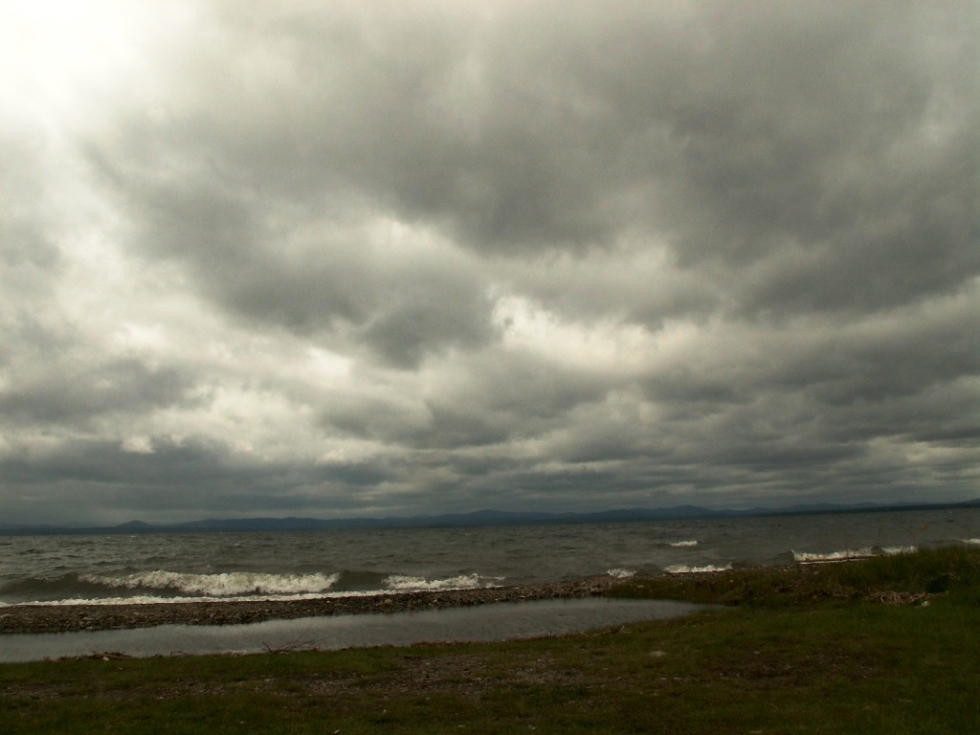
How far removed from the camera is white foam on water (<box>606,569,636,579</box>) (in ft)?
154

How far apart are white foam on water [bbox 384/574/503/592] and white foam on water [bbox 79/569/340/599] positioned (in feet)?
16.9

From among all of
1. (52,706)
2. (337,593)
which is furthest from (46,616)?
(52,706)

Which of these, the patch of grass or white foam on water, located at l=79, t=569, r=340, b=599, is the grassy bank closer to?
the patch of grass

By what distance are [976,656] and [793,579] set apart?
18.1 m

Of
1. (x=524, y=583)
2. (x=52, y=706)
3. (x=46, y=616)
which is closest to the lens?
(x=52, y=706)

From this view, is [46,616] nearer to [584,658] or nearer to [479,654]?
[479,654]

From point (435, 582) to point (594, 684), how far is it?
38480mm

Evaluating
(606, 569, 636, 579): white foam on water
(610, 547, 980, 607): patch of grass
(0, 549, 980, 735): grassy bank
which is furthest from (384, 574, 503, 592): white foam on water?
(0, 549, 980, 735): grassy bank

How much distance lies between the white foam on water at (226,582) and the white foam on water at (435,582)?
5.15m

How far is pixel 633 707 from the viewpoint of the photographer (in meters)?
11.8

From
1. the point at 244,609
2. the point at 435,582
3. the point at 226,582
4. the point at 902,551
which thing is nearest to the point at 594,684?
the point at 902,551

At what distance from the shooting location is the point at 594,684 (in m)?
14.1

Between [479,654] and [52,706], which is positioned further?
[479,654]

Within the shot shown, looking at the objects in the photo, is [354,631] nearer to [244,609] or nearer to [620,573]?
[244,609]
